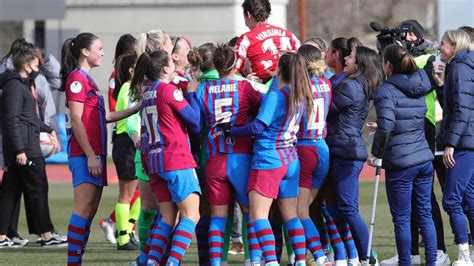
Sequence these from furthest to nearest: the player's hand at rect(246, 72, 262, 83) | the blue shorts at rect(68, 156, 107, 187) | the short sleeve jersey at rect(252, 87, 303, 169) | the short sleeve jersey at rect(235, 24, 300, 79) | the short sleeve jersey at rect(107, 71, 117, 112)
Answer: the short sleeve jersey at rect(107, 71, 117, 112), the short sleeve jersey at rect(235, 24, 300, 79), the player's hand at rect(246, 72, 262, 83), the blue shorts at rect(68, 156, 107, 187), the short sleeve jersey at rect(252, 87, 303, 169)

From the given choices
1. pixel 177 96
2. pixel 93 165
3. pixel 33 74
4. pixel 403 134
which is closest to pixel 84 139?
pixel 93 165

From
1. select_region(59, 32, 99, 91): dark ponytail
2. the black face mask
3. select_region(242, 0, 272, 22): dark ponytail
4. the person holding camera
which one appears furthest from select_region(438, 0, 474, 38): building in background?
select_region(59, 32, 99, 91): dark ponytail

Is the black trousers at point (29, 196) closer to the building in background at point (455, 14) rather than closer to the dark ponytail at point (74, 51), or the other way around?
the dark ponytail at point (74, 51)

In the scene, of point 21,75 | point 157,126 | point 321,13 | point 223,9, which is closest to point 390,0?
point 321,13

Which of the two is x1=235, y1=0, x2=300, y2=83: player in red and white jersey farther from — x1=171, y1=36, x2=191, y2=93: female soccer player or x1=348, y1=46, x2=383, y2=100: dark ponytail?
x1=348, y1=46, x2=383, y2=100: dark ponytail

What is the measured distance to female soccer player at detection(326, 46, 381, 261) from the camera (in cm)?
973

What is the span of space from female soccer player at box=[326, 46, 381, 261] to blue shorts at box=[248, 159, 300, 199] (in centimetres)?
47

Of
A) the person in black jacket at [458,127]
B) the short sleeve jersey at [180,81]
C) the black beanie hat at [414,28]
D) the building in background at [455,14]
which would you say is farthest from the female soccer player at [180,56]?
the building in background at [455,14]

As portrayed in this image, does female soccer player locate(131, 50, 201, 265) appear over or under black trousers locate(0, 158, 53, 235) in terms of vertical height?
over

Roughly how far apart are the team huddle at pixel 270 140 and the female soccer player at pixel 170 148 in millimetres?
11

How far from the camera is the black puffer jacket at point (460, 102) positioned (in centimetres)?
1018

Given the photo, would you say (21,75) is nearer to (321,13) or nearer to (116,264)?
(116,264)

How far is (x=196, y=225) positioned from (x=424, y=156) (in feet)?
6.33

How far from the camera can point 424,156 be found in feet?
31.9
